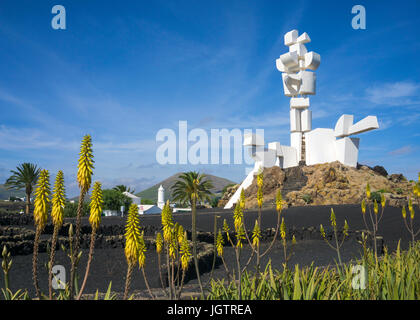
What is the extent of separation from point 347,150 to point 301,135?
4955 mm

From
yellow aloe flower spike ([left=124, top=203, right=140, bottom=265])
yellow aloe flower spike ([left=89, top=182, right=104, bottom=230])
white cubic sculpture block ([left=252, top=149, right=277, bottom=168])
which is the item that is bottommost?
yellow aloe flower spike ([left=124, top=203, right=140, bottom=265])

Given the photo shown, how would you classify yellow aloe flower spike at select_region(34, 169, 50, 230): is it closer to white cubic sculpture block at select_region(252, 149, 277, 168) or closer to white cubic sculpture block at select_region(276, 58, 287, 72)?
white cubic sculpture block at select_region(252, 149, 277, 168)

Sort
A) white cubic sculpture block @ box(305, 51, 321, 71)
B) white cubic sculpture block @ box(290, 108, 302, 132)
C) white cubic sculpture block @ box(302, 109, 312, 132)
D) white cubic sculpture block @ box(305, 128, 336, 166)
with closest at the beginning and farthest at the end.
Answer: white cubic sculpture block @ box(305, 128, 336, 166), white cubic sculpture block @ box(305, 51, 321, 71), white cubic sculpture block @ box(302, 109, 312, 132), white cubic sculpture block @ box(290, 108, 302, 132)

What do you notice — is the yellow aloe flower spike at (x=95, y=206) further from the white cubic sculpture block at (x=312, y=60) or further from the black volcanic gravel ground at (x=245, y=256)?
the white cubic sculpture block at (x=312, y=60)

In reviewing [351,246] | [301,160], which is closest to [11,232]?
[351,246]

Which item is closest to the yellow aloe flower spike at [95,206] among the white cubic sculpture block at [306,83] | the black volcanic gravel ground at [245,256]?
the black volcanic gravel ground at [245,256]

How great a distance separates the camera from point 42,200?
8.21ft

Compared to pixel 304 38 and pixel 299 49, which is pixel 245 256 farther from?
pixel 304 38

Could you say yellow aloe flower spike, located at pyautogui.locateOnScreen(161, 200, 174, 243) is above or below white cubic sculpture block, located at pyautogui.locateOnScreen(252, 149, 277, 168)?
below

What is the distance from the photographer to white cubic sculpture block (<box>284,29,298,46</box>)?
115 feet

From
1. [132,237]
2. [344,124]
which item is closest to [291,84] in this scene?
[344,124]

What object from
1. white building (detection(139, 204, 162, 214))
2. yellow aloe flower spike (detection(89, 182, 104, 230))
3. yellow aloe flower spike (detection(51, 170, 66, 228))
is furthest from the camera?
white building (detection(139, 204, 162, 214))

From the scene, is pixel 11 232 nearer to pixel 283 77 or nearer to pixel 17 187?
pixel 17 187

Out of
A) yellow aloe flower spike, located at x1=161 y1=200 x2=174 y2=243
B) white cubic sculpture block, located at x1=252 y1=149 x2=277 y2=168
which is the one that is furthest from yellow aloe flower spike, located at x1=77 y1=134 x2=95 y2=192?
white cubic sculpture block, located at x1=252 y1=149 x2=277 y2=168
